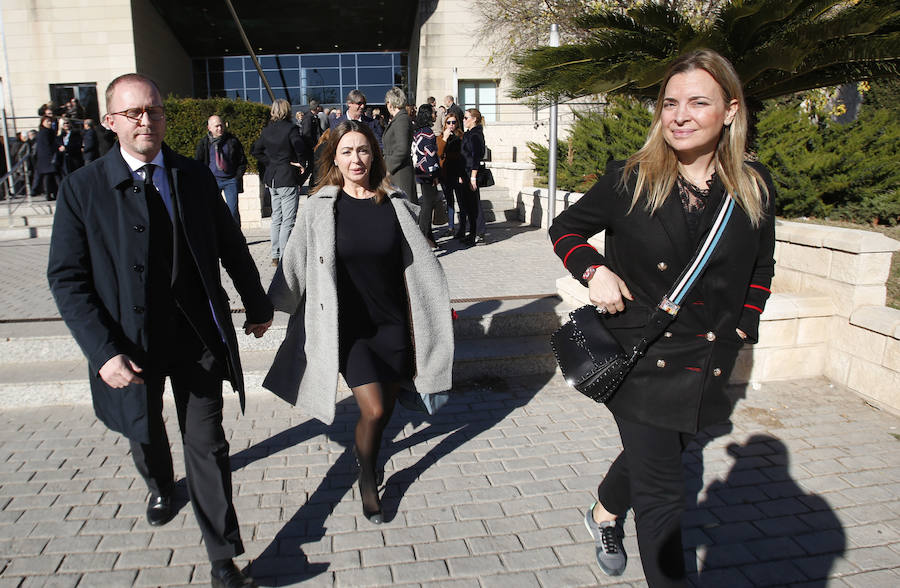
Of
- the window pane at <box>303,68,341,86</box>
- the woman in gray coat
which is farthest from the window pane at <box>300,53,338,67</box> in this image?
the woman in gray coat

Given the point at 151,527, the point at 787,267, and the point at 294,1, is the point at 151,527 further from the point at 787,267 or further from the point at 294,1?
the point at 294,1

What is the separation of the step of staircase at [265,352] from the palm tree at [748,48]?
1943mm

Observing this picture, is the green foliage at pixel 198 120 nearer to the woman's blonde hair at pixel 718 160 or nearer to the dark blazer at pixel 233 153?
the dark blazer at pixel 233 153

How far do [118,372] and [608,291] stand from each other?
1.82m

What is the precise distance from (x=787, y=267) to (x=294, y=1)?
27336 mm

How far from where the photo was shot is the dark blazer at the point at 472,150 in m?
9.33

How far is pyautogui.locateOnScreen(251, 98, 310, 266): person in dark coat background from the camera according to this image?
8.04 m

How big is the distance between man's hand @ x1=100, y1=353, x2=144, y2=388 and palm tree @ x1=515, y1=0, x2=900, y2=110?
3.49m

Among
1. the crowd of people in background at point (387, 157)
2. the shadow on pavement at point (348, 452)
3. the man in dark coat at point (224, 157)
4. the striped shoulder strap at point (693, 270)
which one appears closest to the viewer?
the striped shoulder strap at point (693, 270)

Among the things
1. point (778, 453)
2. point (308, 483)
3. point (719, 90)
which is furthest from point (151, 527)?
point (778, 453)

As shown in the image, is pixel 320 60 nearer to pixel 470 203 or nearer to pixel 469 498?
pixel 470 203

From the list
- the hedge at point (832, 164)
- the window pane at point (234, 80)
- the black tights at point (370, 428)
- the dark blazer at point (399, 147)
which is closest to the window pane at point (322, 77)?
the window pane at point (234, 80)

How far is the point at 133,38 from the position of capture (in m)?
24.4

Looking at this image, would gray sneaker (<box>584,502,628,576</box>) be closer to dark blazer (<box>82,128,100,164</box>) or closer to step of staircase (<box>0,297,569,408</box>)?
step of staircase (<box>0,297,569,408</box>)
